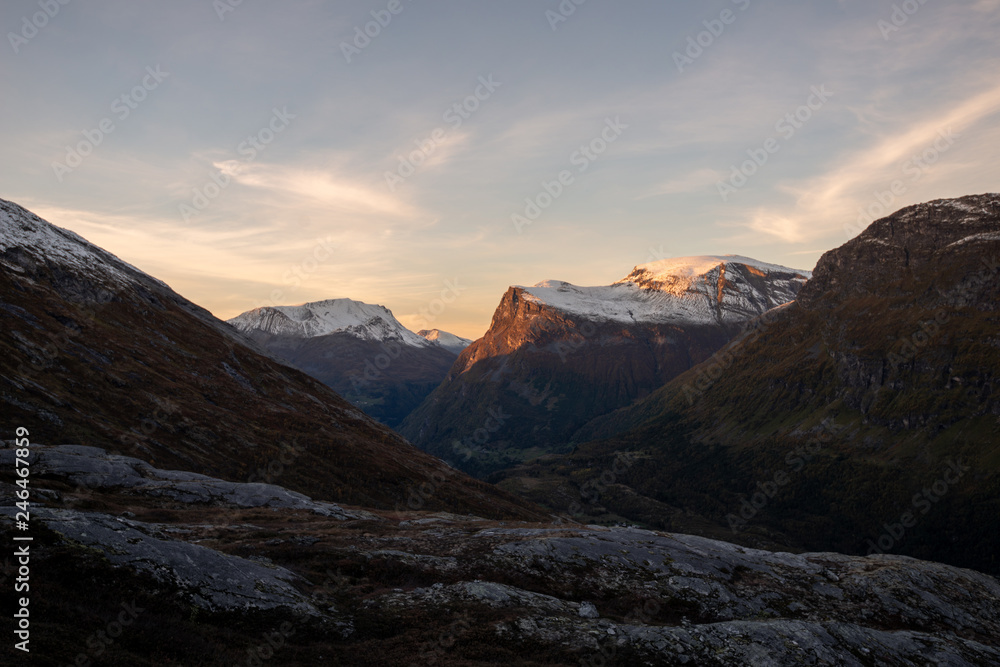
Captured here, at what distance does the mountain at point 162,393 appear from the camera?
2938 inches

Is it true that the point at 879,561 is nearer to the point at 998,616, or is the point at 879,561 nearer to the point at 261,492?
the point at 998,616

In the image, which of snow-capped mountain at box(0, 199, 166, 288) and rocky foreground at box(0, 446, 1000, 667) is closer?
rocky foreground at box(0, 446, 1000, 667)

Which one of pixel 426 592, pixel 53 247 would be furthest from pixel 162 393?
pixel 426 592

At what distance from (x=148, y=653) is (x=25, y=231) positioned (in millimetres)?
158820

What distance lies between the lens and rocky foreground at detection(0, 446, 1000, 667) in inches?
844

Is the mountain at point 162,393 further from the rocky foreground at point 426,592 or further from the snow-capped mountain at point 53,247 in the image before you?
the rocky foreground at point 426,592

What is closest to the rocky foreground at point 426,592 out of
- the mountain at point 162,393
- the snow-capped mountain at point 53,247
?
the mountain at point 162,393

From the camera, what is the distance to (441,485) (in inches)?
4434

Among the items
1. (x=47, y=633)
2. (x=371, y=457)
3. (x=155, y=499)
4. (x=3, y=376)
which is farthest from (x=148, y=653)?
(x=371, y=457)

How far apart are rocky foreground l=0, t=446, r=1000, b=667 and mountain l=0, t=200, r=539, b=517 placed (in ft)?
77.3

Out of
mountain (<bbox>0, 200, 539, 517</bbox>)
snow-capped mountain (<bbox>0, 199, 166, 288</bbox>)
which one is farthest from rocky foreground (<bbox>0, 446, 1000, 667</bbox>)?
snow-capped mountain (<bbox>0, 199, 166, 288</bbox>)

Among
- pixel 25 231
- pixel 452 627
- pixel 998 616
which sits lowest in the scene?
pixel 998 616

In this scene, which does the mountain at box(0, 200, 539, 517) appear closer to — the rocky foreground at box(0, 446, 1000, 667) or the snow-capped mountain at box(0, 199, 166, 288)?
the snow-capped mountain at box(0, 199, 166, 288)

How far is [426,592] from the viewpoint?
99.2ft
